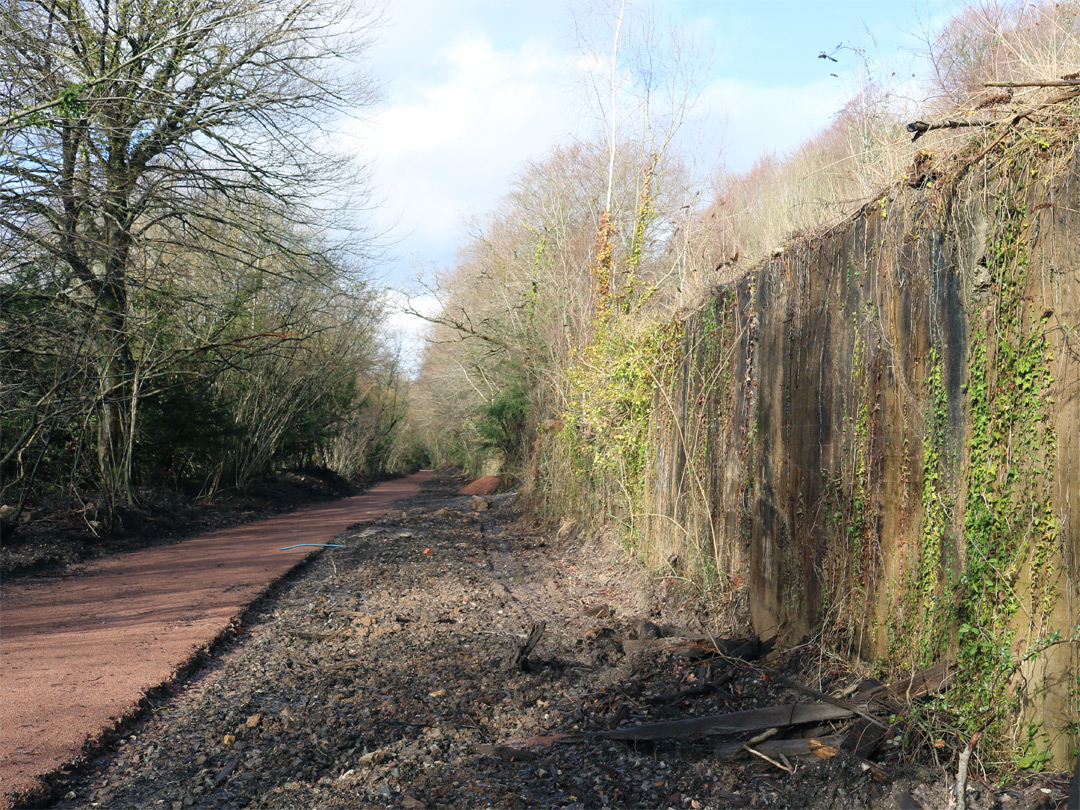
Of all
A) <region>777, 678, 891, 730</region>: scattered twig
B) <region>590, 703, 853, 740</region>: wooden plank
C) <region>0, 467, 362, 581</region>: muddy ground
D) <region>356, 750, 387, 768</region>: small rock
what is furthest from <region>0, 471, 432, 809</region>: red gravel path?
<region>777, 678, 891, 730</region>: scattered twig

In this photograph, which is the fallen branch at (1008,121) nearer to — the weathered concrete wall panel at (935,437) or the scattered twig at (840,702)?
the weathered concrete wall panel at (935,437)

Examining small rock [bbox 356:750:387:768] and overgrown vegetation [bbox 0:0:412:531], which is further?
overgrown vegetation [bbox 0:0:412:531]

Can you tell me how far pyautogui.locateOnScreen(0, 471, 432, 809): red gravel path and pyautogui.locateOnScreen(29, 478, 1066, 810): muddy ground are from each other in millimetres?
229

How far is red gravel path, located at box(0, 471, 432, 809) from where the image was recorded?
4.07 metres

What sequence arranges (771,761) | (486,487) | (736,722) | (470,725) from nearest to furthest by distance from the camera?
(771,761)
(736,722)
(470,725)
(486,487)

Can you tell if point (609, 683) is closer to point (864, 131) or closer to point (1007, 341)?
point (1007, 341)

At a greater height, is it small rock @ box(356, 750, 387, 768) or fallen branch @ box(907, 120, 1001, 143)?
fallen branch @ box(907, 120, 1001, 143)

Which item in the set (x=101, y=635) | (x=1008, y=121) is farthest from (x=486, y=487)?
(x=1008, y=121)

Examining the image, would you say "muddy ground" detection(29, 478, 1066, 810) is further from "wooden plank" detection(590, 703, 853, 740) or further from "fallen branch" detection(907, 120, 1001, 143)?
"fallen branch" detection(907, 120, 1001, 143)

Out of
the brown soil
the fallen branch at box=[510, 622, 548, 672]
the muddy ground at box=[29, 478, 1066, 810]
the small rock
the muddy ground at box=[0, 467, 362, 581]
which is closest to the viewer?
the muddy ground at box=[29, 478, 1066, 810]

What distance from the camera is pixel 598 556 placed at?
10156 mm

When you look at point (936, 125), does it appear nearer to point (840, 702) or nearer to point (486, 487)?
point (840, 702)

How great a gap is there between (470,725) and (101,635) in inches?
138

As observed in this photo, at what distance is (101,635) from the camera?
6238mm
